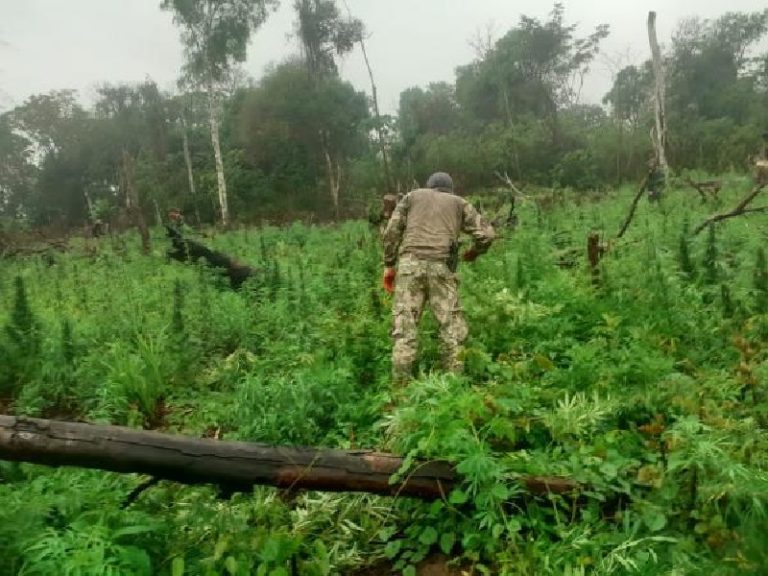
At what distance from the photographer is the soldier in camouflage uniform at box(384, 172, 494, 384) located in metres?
5.60

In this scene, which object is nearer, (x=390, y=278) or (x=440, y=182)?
(x=440, y=182)

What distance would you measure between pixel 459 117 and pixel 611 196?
21439 mm

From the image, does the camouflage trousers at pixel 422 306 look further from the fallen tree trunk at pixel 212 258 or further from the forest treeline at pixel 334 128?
the forest treeline at pixel 334 128

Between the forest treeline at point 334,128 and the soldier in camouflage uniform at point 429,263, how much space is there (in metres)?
18.9

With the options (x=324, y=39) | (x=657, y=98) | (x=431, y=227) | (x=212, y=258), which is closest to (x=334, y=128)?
(x=324, y=39)

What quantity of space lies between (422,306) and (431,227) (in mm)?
729

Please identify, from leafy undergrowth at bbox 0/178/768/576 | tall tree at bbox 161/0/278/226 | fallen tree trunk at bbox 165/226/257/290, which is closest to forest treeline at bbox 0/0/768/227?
tall tree at bbox 161/0/278/226

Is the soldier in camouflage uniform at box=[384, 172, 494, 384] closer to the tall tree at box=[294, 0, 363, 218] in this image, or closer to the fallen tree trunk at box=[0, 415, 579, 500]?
the fallen tree trunk at box=[0, 415, 579, 500]

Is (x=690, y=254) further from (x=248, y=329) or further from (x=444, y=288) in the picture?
(x=248, y=329)

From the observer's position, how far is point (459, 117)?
128ft

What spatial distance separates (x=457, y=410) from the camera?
3887 mm

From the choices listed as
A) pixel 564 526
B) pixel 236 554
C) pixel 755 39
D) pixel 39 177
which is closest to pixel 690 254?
pixel 564 526

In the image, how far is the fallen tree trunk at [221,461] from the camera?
11.1ft

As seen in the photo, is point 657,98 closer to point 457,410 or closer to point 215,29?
point 215,29
